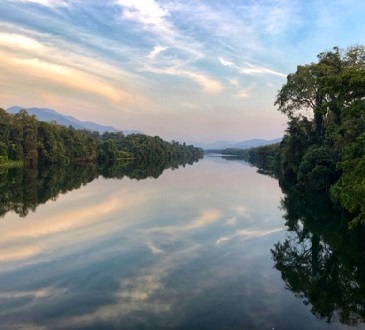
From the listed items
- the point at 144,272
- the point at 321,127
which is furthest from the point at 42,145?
the point at 144,272

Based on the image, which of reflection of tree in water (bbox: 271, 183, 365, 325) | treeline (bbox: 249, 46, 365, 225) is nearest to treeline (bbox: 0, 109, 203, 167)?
treeline (bbox: 249, 46, 365, 225)

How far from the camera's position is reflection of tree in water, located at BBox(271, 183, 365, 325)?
1057cm

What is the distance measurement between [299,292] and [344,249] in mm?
6277

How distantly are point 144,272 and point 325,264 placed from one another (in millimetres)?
7136

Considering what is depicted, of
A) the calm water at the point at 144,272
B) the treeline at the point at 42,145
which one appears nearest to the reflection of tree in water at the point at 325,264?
the calm water at the point at 144,272

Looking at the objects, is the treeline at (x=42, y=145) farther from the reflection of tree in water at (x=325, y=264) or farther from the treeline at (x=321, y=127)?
the reflection of tree in water at (x=325, y=264)

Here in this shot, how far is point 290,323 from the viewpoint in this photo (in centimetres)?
929

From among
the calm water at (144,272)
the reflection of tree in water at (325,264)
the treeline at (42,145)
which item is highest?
the treeline at (42,145)

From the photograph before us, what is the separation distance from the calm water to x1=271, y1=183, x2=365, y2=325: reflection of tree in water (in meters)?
0.49

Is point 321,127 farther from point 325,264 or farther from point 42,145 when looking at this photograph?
point 42,145

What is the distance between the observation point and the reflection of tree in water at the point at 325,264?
34.7ft

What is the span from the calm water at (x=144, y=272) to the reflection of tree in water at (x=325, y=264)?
0.49 metres

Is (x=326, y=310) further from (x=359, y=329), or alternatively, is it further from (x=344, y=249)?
(x=344, y=249)

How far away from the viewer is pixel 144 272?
1280 centimetres
